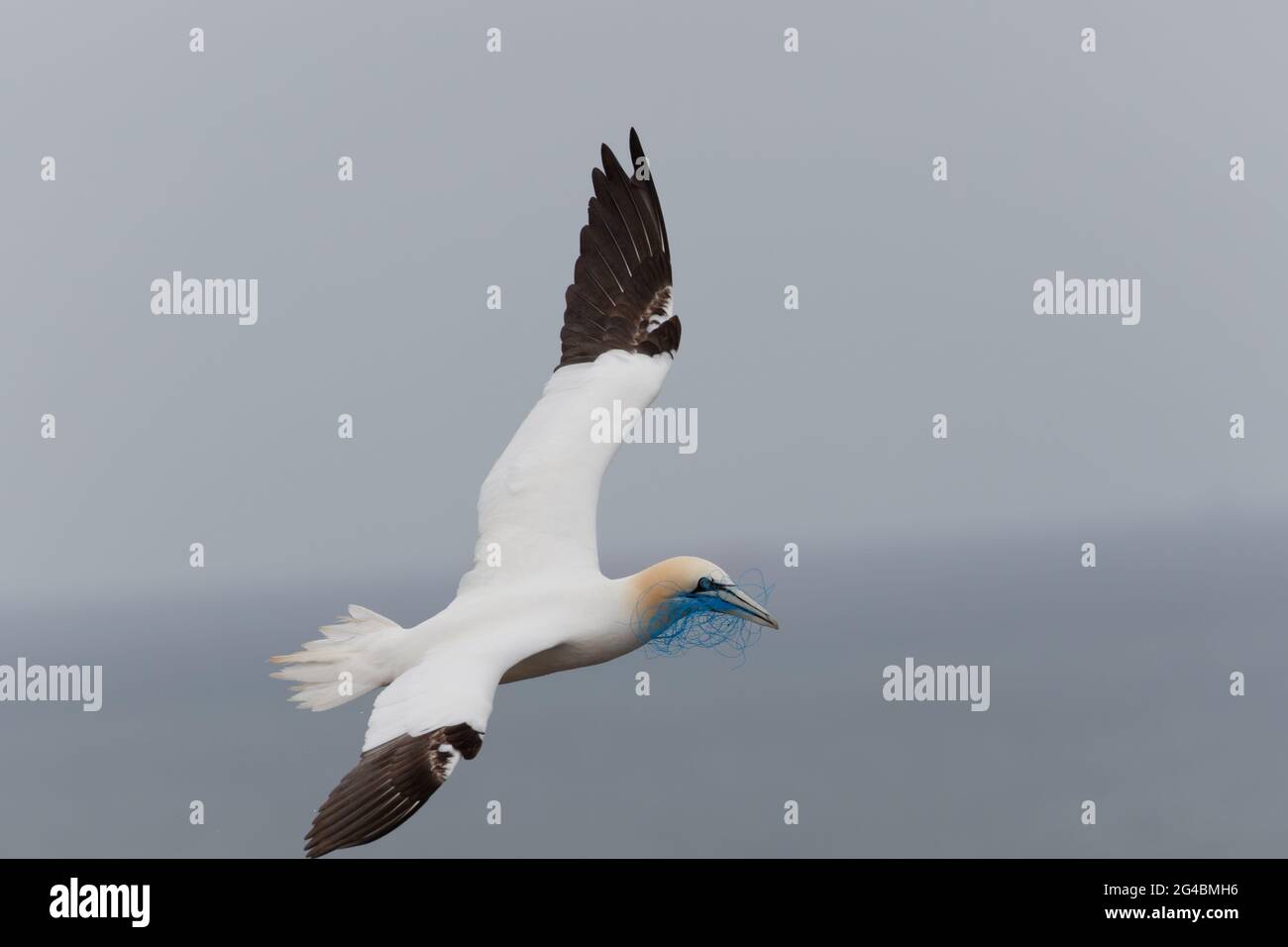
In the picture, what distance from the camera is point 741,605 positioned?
11375 millimetres

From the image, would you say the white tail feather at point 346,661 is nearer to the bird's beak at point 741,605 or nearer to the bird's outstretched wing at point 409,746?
the bird's outstretched wing at point 409,746

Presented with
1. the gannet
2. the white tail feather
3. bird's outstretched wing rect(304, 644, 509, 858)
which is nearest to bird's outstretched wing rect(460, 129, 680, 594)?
the gannet

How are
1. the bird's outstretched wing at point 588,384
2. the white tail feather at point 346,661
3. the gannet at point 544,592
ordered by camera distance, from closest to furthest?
the gannet at point 544,592, the white tail feather at point 346,661, the bird's outstretched wing at point 588,384

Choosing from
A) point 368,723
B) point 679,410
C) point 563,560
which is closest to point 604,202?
point 679,410

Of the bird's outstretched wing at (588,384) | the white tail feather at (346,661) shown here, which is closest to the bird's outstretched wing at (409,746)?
the white tail feather at (346,661)

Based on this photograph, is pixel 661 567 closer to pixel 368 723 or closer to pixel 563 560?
pixel 563 560

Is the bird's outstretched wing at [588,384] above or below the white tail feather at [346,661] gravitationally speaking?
above

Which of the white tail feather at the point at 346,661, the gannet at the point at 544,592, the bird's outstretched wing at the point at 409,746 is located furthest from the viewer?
the white tail feather at the point at 346,661

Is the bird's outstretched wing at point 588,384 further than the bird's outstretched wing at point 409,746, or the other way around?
the bird's outstretched wing at point 588,384

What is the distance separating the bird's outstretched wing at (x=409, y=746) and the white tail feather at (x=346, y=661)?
0.51 metres

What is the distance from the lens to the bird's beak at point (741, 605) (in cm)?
1135

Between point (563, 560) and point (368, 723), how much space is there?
2.22 m

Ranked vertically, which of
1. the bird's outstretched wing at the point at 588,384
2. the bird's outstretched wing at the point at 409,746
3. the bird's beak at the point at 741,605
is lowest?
the bird's outstretched wing at the point at 409,746

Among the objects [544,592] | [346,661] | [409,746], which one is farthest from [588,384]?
[409,746]
